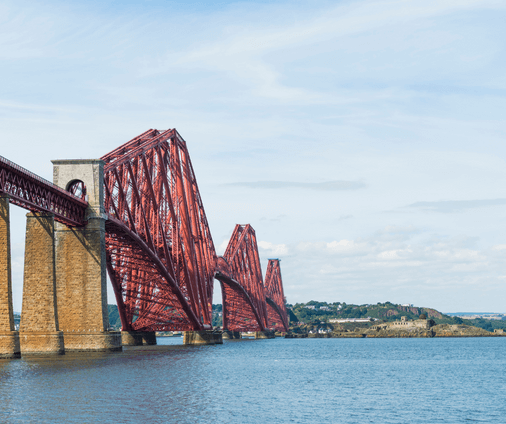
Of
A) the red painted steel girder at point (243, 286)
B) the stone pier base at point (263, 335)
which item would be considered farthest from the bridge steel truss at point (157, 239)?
the stone pier base at point (263, 335)

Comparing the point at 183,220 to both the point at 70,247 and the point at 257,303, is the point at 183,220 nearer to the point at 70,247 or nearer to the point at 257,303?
the point at 70,247

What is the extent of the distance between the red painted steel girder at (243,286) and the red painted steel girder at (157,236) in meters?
38.2

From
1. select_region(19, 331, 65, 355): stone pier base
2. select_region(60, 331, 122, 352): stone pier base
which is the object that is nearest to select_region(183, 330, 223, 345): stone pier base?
select_region(60, 331, 122, 352): stone pier base

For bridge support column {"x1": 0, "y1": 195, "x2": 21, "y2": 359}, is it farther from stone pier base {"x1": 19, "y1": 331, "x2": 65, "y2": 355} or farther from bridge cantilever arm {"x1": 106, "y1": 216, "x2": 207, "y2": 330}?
bridge cantilever arm {"x1": 106, "y1": 216, "x2": 207, "y2": 330}

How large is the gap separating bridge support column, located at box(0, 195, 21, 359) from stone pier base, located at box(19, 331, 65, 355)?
6.34m

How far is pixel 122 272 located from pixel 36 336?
3010 centimetres

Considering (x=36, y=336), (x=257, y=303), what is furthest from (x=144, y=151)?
(x=257, y=303)

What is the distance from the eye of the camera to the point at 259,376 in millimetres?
54656

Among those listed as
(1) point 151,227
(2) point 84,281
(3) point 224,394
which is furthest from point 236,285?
(3) point 224,394

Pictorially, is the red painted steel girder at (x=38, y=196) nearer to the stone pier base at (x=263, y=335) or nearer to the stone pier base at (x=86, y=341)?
the stone pier base at (x=86, y=341)

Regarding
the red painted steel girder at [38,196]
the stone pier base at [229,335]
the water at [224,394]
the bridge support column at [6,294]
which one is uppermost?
the red painted steel girder at [38,196]

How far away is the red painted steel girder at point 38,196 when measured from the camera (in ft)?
158

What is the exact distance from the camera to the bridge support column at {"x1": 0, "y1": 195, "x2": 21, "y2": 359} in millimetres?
45688

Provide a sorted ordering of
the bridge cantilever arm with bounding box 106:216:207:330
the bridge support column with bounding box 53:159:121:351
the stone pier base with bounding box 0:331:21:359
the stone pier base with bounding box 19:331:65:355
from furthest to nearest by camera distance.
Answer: the bridge cantilever arm with bounding box 106:216:207:330 → the bridge support column with bounding box 53:159:121:351 → the stone pier base with bounding box 19:331:65:355 → the stone pier base with bounding box 0:331:21:359
